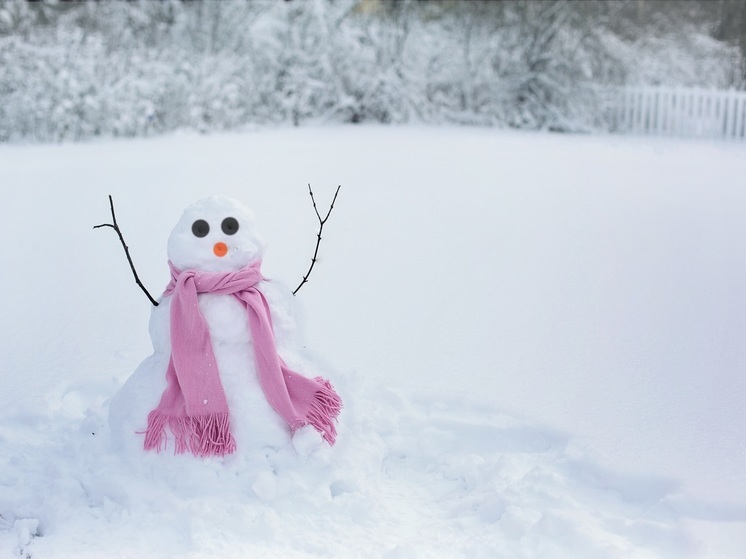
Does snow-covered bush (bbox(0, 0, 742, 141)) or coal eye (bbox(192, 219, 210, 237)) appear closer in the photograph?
coal eye (bbox(192, 219, 210, 237))

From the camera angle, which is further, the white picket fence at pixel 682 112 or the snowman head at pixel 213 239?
the white picket fence at pixel 682 112

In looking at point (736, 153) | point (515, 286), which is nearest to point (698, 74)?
point (736, 153)

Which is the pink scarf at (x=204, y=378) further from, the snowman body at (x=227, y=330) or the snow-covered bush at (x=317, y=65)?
the snow-covered bush at (x=317, y=65)

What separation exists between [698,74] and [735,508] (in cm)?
1161

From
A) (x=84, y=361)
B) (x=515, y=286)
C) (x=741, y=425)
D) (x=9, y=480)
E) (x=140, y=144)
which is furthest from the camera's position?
(x=140, y=144)

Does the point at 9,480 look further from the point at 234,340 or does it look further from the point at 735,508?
the point at 735,508

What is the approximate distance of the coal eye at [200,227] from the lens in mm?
2377

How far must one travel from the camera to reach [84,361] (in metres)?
3.32

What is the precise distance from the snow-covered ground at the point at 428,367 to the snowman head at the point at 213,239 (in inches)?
12.4

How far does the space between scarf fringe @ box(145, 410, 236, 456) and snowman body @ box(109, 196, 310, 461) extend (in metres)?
0.03

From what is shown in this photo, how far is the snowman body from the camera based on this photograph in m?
2.38

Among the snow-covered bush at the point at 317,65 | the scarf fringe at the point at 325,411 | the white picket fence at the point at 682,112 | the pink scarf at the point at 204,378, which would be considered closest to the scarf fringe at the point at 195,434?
the pink scarf at the point at 204,378

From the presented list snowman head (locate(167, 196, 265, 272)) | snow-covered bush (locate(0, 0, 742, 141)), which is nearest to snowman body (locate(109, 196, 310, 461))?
snowman head (locate(167, 196, 265, 272))

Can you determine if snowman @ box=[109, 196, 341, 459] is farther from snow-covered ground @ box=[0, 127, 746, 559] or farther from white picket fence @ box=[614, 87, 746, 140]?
white picket fence @ box=[614, 87, 746, 140]
